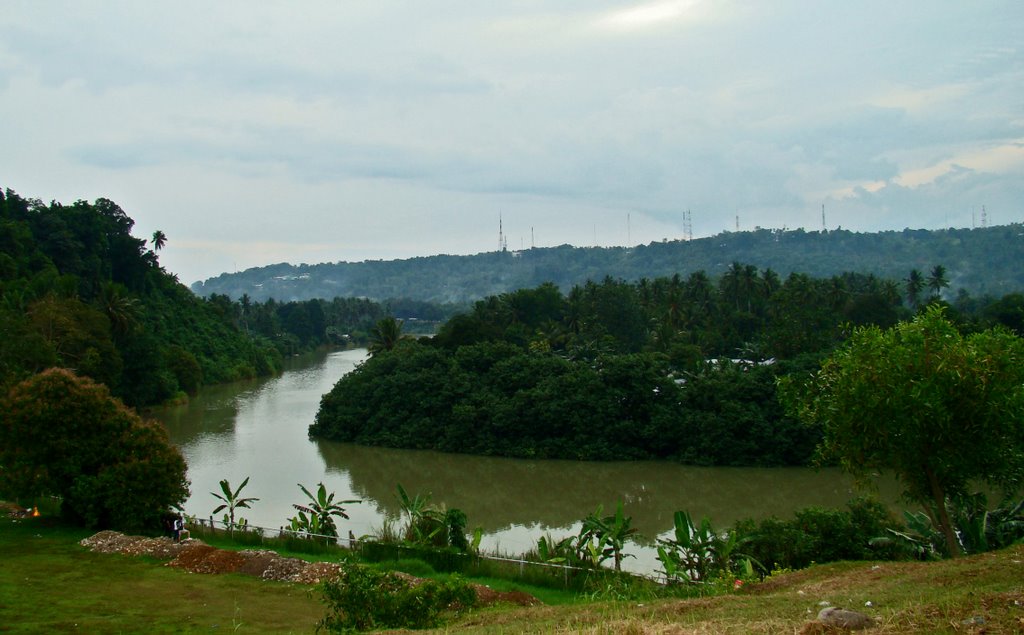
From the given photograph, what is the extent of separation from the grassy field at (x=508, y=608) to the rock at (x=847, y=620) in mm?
133

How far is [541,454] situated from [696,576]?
19.0 meters

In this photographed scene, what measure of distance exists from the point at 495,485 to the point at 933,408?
19563 mm

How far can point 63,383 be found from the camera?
18.7m

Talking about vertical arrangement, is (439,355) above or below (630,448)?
above

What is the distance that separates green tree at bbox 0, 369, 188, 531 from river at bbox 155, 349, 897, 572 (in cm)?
502

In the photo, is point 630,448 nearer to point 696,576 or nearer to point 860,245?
point 696,576

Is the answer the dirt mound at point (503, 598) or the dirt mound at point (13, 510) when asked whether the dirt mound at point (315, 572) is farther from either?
the dirt mound at point (13, 510)

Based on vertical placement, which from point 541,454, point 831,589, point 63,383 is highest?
point 63,383

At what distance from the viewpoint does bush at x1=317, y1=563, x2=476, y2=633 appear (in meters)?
9.57

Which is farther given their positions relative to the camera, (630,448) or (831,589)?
(630,448)

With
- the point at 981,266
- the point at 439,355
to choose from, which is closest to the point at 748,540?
the point at 439,355

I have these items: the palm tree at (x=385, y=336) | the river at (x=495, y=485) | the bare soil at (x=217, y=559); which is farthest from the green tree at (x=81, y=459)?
the palm tree at (x=385, y=336)

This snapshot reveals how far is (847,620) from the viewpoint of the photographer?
23.0 ft

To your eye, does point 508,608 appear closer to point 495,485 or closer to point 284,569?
point 284,569
